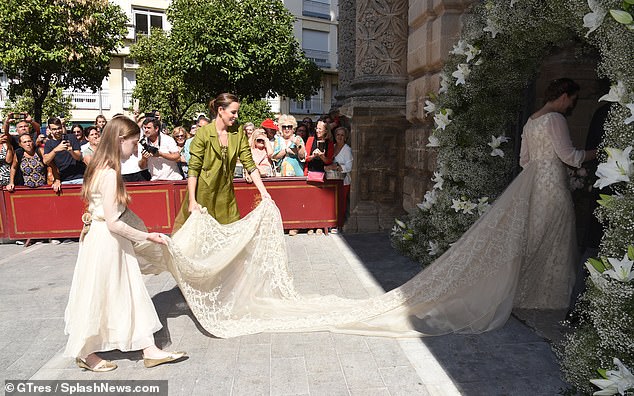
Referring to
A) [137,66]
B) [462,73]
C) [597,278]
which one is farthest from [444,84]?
[137,66]

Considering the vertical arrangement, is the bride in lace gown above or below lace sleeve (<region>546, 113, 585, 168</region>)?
below

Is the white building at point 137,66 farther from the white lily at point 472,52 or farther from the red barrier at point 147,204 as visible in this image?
the white lily at point 472,52

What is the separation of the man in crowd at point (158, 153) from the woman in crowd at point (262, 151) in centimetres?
144

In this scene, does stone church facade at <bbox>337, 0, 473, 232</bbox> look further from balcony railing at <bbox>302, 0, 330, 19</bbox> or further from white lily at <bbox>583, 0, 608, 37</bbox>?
balcony railing at <bbox>302, 0, 330, 19</bbox>

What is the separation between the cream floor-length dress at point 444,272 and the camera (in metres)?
4.74

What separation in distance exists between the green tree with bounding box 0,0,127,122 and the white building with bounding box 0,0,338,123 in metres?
8.04

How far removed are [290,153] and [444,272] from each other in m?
5.58

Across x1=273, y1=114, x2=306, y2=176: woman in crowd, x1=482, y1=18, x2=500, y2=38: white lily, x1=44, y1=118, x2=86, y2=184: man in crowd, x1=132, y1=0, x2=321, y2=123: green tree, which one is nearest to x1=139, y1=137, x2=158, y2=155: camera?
x1=44, y1=118, x2=86, y2=184: man in crowd

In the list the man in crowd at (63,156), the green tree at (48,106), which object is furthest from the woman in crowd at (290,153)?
the green tree at (48,106)

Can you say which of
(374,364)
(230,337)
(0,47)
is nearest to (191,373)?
(230,337)

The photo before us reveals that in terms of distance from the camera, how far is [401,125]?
9109 millimetres

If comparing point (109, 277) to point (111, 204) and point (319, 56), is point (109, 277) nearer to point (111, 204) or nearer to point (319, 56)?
point (111, 204)

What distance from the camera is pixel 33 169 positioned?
882 cm

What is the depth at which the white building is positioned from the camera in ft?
115
